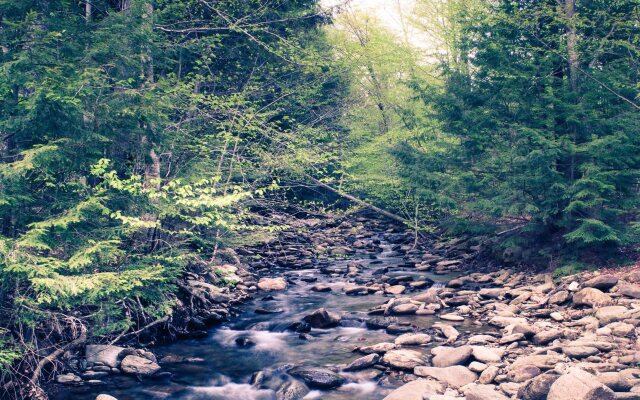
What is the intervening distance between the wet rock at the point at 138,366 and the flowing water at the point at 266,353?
5.5 inches

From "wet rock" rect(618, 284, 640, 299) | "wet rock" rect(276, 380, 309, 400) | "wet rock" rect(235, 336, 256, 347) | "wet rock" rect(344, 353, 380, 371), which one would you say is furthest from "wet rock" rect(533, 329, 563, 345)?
"wet rock" rect(235, 336, 256, 347)

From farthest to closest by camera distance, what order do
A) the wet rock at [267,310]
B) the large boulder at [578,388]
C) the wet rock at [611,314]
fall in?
the wet rock at [267,310]
the wet rock at [611,314]
the large boulder at [578,388]

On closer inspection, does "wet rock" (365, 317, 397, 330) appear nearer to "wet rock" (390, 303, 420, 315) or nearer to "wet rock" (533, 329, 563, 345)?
"wet rock" (390, 303, 420, 315)

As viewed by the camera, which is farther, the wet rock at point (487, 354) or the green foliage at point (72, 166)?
the wet rock at point (487, 354)

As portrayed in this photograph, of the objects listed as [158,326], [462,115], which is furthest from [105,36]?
[462,115]

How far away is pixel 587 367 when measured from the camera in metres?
5.94

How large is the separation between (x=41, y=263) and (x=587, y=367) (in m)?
6.60

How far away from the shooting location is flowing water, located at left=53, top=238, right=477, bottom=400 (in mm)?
6742

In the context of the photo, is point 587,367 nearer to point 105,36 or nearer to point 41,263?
point 41,263

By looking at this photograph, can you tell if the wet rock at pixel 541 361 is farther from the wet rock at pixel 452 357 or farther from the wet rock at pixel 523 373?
the wet rock at pixel 452 357

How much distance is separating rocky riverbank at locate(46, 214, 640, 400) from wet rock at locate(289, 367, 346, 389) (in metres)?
0.02

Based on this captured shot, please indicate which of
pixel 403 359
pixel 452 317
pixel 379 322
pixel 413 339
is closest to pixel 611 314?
pixel 452 317

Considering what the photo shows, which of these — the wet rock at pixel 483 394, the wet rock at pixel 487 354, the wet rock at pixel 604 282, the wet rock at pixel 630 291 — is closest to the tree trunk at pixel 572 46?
the wet rock at pixel 604 282

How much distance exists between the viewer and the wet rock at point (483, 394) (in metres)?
5.35
